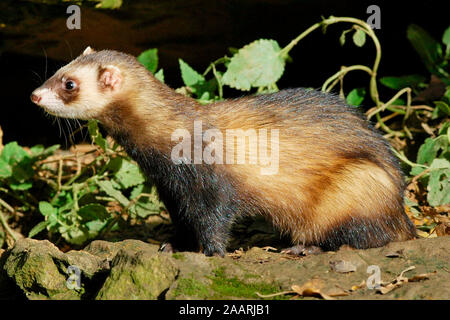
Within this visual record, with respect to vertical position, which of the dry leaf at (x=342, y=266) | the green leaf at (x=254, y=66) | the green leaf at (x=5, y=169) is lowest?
the green leaf at (x=5, y=169)

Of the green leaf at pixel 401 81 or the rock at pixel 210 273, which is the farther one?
the green leaf at pixel 401 81

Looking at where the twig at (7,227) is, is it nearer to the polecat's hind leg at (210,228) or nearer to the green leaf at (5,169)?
the green leaf at (5,169)

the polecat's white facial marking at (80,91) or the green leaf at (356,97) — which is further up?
the polecat's white facial marking at (80,91)

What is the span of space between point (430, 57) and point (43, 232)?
4.78m

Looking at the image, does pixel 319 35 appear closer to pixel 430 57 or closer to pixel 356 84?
pixel 356 84

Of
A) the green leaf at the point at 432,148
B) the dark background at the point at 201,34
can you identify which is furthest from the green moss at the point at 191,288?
the dark background at the point at 201,34

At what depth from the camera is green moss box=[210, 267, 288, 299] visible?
12.2ft

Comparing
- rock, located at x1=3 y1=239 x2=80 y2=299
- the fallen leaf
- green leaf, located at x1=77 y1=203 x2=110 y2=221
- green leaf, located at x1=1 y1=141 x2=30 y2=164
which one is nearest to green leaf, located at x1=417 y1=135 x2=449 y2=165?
the fallen leaf

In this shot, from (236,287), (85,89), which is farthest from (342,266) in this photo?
(85,89)

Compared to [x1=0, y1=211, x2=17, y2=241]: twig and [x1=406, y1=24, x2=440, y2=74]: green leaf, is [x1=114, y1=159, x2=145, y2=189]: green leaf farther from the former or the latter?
[x1=406, y1=24, x2=440, y2=74]: green leaf

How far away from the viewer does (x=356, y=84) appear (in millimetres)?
7785

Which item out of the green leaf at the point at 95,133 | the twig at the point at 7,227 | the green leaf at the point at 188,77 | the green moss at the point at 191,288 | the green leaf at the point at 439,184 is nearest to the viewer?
the green moss at the point at 191,288

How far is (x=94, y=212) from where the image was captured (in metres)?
6.04

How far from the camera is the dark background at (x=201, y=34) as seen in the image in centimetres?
659
